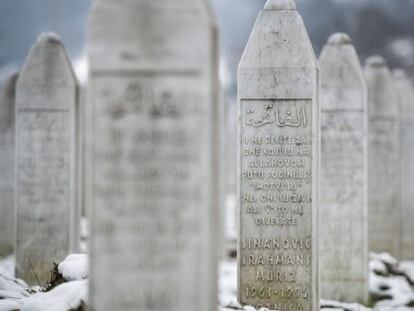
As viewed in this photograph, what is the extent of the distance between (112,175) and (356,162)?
6776 millimetres

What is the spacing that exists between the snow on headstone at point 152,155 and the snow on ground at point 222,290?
4.47 ft

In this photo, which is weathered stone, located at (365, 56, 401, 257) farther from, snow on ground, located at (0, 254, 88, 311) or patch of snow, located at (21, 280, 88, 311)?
patch of snow, located at (21, 280, 88, 311)

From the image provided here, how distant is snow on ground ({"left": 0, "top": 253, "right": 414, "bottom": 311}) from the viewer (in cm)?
805

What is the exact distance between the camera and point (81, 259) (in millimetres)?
9398

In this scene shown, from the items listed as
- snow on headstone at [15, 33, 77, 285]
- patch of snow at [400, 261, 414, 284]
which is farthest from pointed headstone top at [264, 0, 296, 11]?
patch of snow at [400, 261, 414, 284]

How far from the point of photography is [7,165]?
57.7 feet

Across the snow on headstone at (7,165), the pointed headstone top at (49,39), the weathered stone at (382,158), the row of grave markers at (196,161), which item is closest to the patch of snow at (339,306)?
the row of grave markers at (196,161)

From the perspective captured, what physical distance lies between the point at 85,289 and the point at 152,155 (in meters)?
1.85

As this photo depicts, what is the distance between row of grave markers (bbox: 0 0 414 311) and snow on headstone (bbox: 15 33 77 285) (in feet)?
0.06

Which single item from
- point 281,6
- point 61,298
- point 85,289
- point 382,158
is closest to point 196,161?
point 85,289

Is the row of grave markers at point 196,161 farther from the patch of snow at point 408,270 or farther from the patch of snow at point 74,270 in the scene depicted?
the patch of snow at point 74,270

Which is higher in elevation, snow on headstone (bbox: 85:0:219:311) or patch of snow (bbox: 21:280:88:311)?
snow on headstone (bbox: 85:0:219:311)

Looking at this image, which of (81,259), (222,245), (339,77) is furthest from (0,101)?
(81,259)

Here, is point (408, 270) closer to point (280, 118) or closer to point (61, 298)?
point (280, 118)
